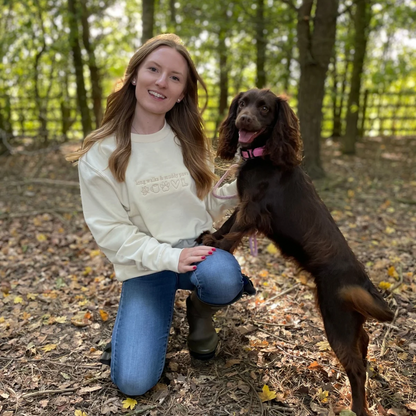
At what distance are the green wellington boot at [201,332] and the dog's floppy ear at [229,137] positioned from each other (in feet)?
2.91

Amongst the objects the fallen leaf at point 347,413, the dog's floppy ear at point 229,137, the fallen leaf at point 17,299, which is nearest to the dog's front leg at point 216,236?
the dog's floppy ear at point 229,137

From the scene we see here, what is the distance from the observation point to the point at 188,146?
→ 2.59m

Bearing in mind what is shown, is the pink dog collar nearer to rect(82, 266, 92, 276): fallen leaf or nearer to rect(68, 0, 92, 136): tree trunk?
rect(82, 266, 92, 276): fallen leaf

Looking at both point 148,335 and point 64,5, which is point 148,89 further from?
point 64,5

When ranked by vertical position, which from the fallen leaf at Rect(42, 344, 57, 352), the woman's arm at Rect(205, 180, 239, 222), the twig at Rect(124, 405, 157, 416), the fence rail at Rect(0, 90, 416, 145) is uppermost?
the woman's arm at Rect(205, 180, 239, 222)

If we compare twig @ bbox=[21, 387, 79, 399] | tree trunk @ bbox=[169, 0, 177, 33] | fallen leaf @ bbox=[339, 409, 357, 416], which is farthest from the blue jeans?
tree trunk @ bbox=[169, 0, 177, 33]

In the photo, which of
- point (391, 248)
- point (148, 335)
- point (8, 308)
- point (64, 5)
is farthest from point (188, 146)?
point (64, 5)

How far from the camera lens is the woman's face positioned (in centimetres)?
234

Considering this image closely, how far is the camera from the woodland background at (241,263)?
2264mm

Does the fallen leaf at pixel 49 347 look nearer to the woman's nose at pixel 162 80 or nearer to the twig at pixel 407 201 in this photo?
the woman's nose at pixel 162 80

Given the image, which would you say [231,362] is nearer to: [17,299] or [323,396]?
[323,396]

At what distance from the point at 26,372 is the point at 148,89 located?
5.91 ft

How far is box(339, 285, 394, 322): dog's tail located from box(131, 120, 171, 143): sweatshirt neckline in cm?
136

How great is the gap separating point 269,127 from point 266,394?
1468 millimetres
